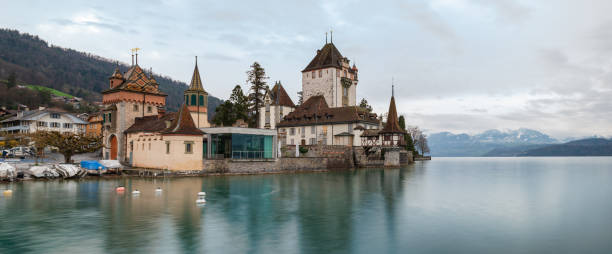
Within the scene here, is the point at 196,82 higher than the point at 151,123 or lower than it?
higher

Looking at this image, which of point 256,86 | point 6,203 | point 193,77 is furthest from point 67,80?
point 6,203

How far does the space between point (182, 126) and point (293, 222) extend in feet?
85.4

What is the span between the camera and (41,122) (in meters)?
75.9

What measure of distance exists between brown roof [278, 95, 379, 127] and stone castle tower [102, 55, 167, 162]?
26.0 m

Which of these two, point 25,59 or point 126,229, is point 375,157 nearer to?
point 126,229

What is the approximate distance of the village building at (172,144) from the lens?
4112 centimetres

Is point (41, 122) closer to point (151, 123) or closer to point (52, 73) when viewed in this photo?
point (151, 123)

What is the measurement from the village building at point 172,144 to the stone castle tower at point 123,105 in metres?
4.27

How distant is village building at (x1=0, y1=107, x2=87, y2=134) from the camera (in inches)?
2904

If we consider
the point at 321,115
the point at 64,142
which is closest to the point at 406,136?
the point at 321,115

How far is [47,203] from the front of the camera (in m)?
23.4

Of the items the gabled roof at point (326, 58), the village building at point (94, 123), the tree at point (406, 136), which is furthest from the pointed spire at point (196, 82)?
the tree at point (406, 136)

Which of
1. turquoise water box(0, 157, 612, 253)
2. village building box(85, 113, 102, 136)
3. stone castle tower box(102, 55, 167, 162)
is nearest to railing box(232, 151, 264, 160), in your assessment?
stone castle tower box(102, 55, 167, 162)

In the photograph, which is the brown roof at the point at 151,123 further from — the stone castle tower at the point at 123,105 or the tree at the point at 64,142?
the tree at the point at 64,142
